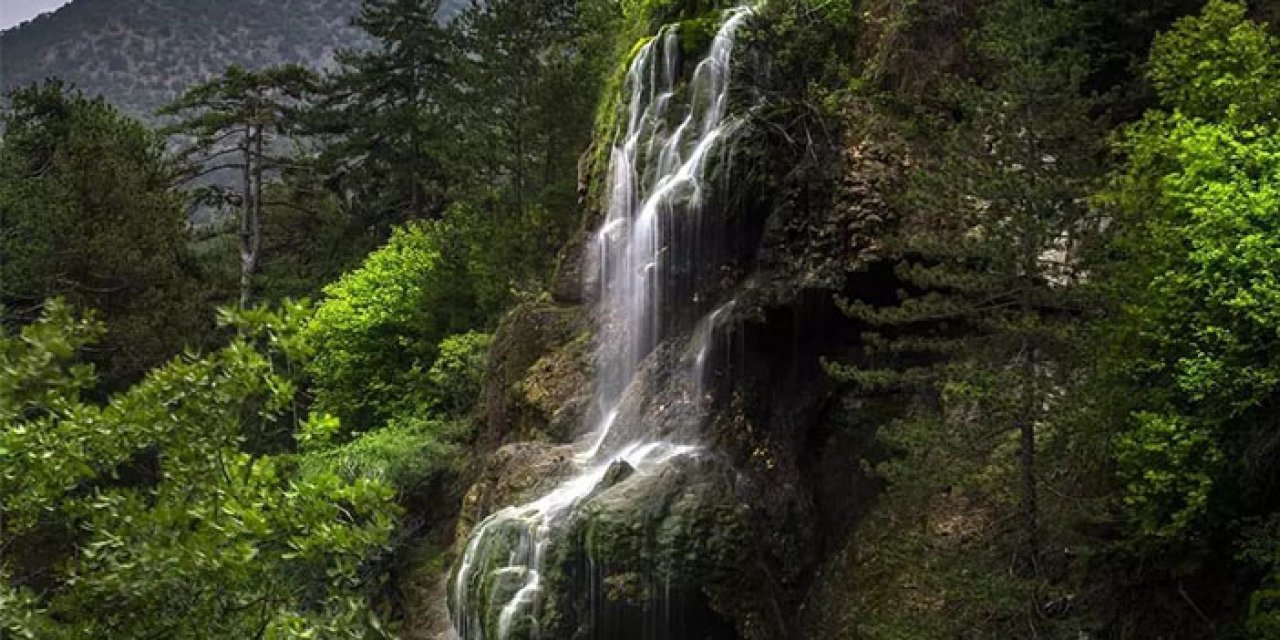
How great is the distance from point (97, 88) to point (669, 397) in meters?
124

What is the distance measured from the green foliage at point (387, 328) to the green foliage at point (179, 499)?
2081 centimetres

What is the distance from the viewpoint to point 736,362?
1505 centimetres

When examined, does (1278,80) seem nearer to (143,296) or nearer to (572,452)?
(572,452)

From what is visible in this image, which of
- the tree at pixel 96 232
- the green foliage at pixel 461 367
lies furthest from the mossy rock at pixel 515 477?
the tree at pixel 96 232

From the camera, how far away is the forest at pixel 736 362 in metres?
5.66

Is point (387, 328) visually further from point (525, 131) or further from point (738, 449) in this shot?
point (738, 449)

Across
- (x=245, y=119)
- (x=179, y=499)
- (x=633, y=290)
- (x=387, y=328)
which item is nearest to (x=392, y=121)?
(x=245, y=119)

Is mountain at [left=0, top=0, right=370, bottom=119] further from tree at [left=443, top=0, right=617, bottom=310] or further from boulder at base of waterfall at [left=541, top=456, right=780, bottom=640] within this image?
boulder at base of waterfall at [left=541, top=456, right=780, bottom=640]

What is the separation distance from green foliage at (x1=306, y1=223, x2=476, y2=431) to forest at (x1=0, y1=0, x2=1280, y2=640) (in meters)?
0.13

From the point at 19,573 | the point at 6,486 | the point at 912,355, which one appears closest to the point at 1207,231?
the point at 912,355

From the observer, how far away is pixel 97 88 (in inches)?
4643

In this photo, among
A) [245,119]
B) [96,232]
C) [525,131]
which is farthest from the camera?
[245,119]

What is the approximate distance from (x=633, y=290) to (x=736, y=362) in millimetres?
2413

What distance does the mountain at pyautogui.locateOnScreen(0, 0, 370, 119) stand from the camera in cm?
11944
